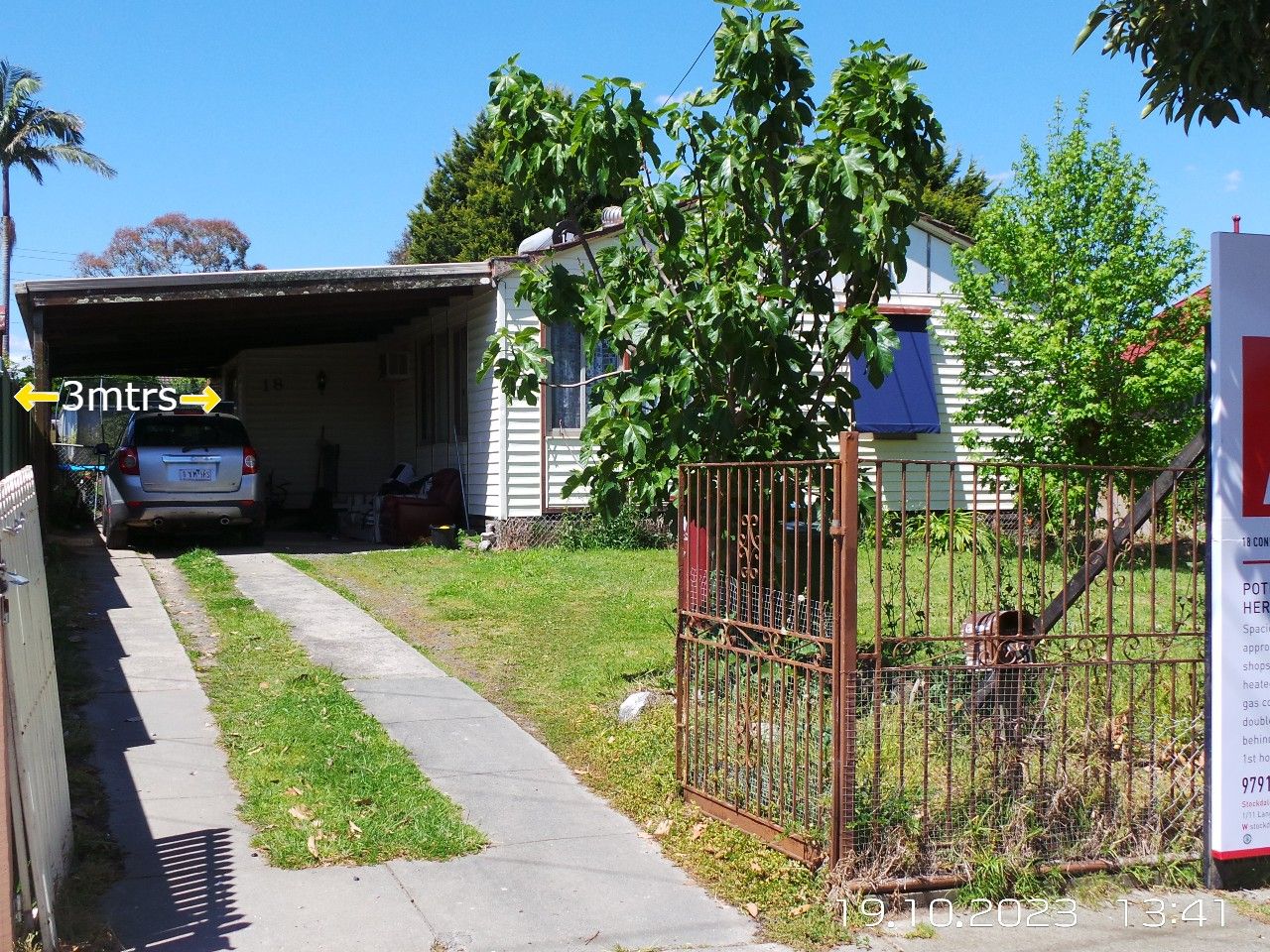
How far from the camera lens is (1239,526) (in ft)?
16.1

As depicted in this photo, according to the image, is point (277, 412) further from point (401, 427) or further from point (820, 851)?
point (820, 851)

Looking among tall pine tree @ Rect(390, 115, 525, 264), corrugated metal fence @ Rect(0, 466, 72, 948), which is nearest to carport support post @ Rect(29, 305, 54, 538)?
corrugated metal fence @ Rect(0, 466, 72, 948)

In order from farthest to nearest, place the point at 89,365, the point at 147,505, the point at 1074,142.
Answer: the point at 89,365 → the point at 147,505 → the point at 1074,142

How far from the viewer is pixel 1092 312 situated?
12.9 meters

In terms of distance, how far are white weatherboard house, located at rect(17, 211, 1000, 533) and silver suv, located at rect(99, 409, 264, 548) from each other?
52.4 inches

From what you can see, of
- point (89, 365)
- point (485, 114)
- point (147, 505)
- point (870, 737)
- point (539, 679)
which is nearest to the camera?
point (870, 737)

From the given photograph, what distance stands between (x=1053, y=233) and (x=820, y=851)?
996 cm

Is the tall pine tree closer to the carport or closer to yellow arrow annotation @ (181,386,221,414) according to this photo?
yellow arrow annotation @ (181,386,221,414)

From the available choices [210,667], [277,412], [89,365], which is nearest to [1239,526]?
[210,667]

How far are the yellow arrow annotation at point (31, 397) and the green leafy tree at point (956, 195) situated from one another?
77.4 feet

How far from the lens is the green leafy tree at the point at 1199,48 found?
6.01m

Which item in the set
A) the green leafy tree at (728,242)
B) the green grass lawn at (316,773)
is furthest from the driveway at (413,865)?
the green leafy tree at (728,242)

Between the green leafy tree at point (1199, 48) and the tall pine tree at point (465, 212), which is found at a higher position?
the tall pine tree at point (465, 212)

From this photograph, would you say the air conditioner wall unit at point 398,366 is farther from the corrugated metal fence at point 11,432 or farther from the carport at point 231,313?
the corrugated metal fence at point 11,432
